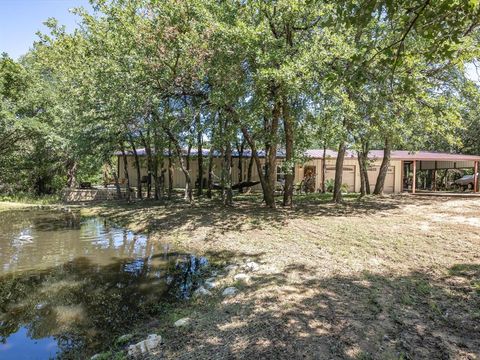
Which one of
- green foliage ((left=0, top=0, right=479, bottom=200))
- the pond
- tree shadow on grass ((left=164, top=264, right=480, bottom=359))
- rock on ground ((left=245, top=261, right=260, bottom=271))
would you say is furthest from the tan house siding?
tree shadow on grass ((left=164, top=264, right=480, bottom=359))

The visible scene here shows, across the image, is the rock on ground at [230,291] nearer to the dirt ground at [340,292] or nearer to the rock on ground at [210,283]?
the dirt ground at [340,292]

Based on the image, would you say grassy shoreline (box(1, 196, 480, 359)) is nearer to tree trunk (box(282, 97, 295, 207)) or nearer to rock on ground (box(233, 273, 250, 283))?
rock on ground (box(233, 273, 250, 283))

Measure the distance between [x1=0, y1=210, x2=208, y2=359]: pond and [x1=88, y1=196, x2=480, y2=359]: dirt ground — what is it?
28.7 inches

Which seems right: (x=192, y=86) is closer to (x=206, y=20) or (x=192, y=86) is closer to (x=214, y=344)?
(x=206, y=20)

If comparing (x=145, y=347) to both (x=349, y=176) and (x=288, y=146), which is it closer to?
(x=288, y=146)

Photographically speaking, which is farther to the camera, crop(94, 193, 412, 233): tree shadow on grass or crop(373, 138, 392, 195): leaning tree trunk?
crop(373, 138, 392, 195): leaning tree trunk

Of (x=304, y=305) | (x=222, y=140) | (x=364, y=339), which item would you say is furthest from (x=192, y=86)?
(x=364, y=339)

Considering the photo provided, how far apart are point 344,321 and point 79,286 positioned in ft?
15.2

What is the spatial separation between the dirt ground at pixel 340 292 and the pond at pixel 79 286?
729 mm

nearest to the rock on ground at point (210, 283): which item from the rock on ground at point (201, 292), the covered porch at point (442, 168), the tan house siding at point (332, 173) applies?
the rock on ground at point (201, 292)

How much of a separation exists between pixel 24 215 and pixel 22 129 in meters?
5.42

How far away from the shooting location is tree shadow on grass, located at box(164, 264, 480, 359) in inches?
135

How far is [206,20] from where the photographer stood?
9602mm

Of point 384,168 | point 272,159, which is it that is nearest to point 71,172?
point 272,159
